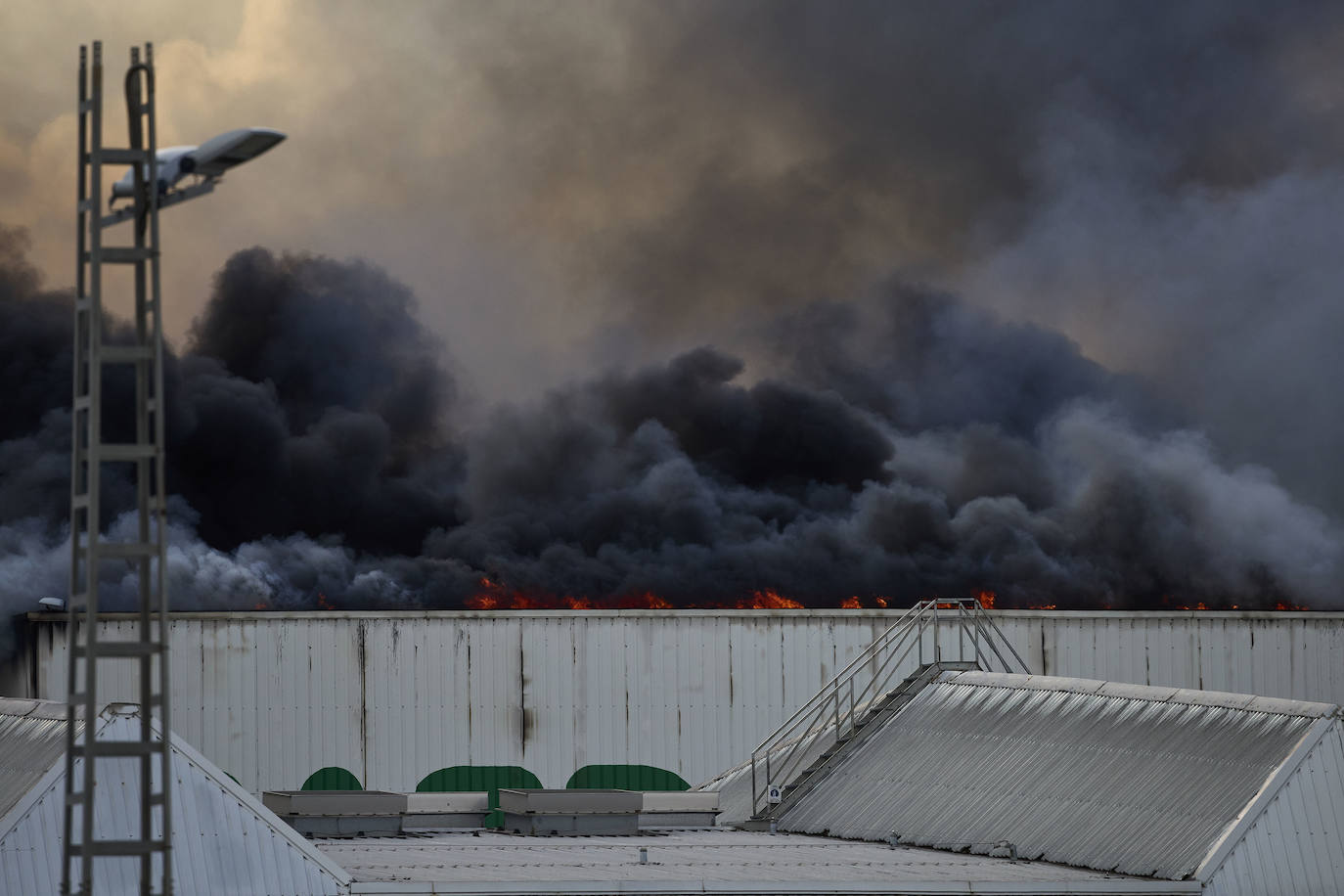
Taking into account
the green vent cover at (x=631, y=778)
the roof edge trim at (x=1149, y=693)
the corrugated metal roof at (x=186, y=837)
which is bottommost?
the corrugated metal roof at (x=186, y=837)

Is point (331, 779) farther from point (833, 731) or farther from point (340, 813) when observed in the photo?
point (833, 731)

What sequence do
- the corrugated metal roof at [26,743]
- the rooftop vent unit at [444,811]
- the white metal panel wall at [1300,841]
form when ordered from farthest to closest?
the rooftop vent unit at [444,811]
the corrugated metal roof at [26,743]
the white metal panel wall at [1300,841]

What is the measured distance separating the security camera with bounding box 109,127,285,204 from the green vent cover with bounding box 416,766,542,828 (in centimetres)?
3052

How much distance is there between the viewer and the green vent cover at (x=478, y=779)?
46.5m

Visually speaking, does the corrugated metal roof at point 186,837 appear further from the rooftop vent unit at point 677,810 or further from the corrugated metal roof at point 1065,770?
the corrugated metal roof at point 1065,770

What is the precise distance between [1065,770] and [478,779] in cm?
1989

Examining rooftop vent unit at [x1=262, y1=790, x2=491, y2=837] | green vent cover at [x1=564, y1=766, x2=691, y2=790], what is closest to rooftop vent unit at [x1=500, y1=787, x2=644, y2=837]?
rooftop vent unit at [x1=262, y1=790, x2=491, y2=837]

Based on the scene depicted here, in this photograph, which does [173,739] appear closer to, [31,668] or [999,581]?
[31,668]

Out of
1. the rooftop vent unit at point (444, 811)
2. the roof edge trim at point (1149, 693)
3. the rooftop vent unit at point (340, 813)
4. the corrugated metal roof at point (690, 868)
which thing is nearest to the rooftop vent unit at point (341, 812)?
the rooftop vent unit at point (340, 813)

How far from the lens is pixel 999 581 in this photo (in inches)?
3140

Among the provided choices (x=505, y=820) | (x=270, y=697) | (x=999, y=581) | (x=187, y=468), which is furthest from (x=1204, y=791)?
(x=187, y=468)

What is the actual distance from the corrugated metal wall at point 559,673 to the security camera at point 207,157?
29417 millimetres

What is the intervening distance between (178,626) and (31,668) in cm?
451

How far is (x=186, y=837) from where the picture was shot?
85.8 ft
